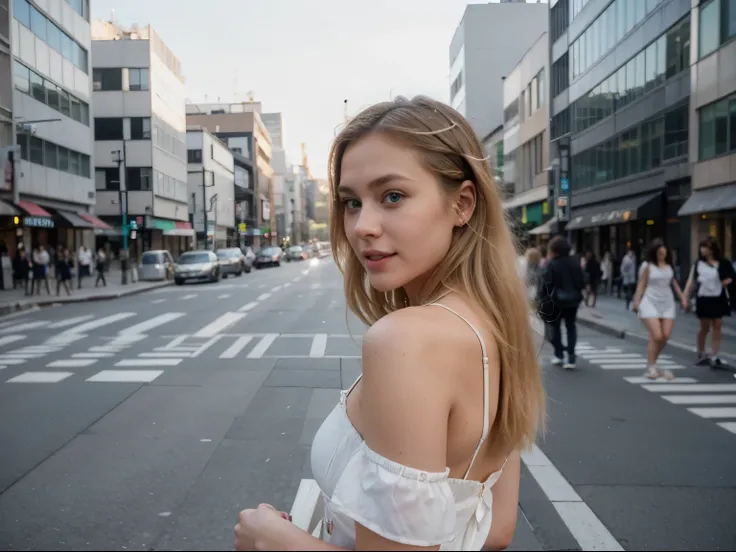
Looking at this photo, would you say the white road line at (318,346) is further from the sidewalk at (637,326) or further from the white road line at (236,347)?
the sidewalk at (637,326)

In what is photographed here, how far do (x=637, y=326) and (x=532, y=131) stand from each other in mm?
30717

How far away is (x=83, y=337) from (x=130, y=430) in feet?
25.7

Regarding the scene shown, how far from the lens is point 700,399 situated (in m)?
7.73

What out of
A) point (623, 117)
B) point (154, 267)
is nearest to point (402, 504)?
point (623, 117)

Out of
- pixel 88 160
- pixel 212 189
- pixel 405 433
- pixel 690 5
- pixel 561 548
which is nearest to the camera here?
pixel 405 433

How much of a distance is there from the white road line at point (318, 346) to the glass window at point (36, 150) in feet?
83.5

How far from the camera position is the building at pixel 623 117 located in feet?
78.0

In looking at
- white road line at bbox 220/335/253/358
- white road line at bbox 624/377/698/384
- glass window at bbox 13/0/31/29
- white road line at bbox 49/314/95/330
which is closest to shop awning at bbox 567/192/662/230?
white road line at bbox 624/377/698/384

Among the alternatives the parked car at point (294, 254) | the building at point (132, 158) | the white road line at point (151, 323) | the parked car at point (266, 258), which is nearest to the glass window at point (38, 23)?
the building at point (132, 158)

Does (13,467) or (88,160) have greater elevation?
(88,160)

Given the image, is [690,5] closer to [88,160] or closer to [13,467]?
[13,467]

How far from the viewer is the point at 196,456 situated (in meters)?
5.36

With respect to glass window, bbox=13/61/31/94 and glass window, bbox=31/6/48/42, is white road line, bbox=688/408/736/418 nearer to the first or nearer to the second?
glass window, bbox=13/61/31/94

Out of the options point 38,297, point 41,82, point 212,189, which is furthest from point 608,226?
point 212,189
